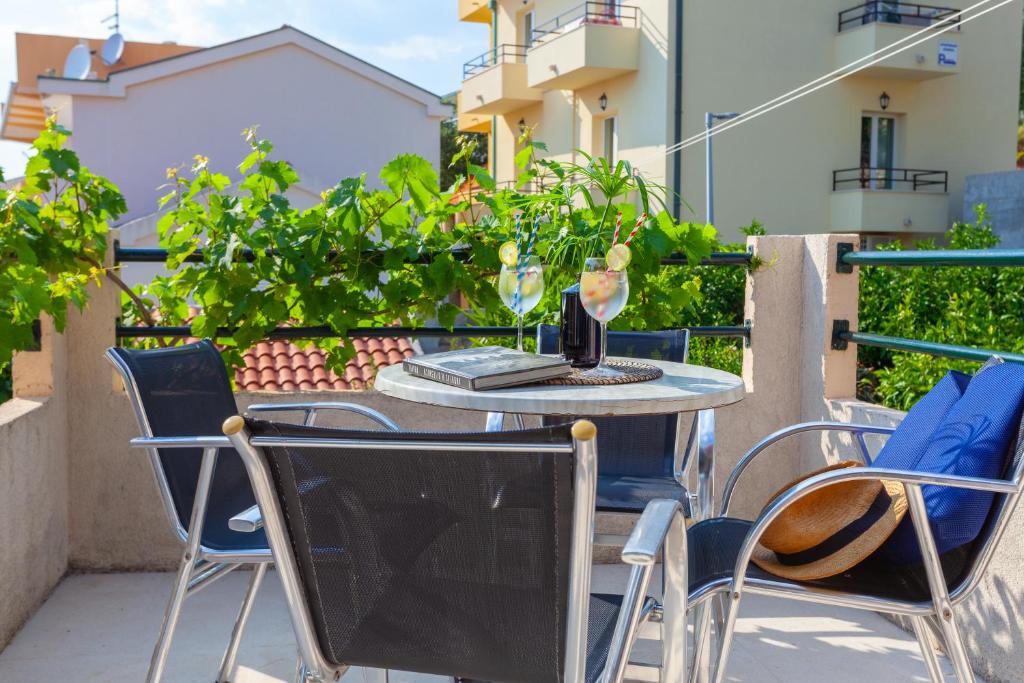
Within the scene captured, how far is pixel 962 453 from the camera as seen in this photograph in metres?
1.97

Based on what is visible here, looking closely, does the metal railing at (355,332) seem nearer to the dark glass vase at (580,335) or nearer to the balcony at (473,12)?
the dark glass vase at (580,335)

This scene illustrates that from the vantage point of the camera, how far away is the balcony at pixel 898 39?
13969 millimetres

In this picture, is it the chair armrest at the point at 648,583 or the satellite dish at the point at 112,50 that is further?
the satellite dish at the point at 112,50

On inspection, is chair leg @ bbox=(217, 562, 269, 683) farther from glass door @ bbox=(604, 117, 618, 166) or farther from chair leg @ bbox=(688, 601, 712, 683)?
glass door @ bbox=(604, 117, 618, 166)

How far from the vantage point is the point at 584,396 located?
2.00 m

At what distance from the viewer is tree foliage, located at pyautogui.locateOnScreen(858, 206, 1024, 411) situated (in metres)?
5.13

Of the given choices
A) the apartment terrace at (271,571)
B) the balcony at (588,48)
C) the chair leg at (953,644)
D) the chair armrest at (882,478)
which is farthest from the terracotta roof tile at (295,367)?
the balcony at (588,48)

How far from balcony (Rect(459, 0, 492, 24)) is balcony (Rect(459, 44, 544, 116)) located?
1367 millimetres

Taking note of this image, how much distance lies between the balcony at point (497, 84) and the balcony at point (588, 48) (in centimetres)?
125

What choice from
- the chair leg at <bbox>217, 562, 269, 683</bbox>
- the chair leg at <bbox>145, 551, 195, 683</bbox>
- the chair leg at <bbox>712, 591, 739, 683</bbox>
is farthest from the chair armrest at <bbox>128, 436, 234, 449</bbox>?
the chair leg at <bbox>712, 591, 739, 683</bbox>

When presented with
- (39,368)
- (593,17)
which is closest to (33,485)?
(39,368)

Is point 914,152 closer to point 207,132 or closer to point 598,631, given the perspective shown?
point 207,132

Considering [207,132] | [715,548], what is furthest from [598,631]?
[207,132]

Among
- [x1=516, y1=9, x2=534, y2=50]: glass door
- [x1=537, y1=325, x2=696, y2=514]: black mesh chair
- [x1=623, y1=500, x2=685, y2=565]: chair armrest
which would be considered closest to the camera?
[x1=623, y1=500, x2=685, y2=565]: chair armrest
